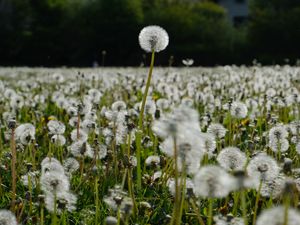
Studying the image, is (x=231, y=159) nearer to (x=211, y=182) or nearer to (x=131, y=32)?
(x=211, y=182)

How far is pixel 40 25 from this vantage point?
112 ft

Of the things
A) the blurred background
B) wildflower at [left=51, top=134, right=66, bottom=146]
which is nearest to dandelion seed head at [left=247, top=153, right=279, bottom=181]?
wildflower at [left=51, top=134, right=66, bottom=146]

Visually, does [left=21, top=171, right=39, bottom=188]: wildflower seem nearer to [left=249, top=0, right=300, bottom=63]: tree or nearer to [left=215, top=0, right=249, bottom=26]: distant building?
[left=249, top=0, right=300, bottom=63]: tree

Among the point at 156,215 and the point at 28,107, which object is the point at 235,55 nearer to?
the point at 28,107

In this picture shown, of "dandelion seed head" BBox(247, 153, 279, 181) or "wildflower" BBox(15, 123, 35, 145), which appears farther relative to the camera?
"wildflower" BBox(15, 123, 35, 145)

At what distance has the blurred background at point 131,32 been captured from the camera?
27.9 meters

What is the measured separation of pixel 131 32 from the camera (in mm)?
30391

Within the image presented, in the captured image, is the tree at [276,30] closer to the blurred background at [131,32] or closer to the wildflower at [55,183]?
the blurred background at [131,32]

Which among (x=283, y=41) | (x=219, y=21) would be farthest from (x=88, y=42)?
(x=283, y=41)

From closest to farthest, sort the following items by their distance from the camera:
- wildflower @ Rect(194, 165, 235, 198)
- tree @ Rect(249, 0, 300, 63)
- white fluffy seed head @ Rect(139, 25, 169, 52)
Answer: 1. wildflower @ Rect(194, 165, 235, 198)
2. white fluffy seed head @ Rect(139, 25, 169, 52)
3. tree @ Rect(249, 0, 300, 63)

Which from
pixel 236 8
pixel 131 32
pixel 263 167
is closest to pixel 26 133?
pixel 263 167

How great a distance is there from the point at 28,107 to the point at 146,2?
32.4m

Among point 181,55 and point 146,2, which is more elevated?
point 146,2

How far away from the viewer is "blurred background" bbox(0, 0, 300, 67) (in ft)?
91.6
